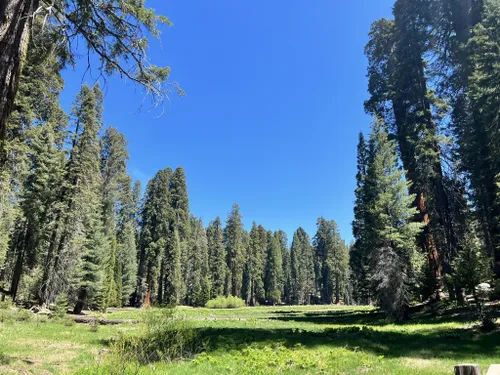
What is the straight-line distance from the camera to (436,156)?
65.7 ft

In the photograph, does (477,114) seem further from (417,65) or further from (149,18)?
(149,18)

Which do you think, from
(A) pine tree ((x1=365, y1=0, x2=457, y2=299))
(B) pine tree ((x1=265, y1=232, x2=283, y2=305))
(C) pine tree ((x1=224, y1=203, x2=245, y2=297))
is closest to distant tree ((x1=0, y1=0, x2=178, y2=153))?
(A) pine tree ((x1=365, y1=0, x2=457, y2=299))

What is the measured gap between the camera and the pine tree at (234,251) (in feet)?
195

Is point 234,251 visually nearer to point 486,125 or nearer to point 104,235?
point 104,235

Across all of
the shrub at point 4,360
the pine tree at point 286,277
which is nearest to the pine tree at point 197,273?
the pine tree at point 286,277

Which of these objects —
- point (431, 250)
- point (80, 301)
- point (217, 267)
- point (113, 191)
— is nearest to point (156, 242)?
point (113, 191)

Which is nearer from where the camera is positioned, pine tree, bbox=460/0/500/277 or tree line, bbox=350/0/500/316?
pine tree, bbox=460/0/500/277

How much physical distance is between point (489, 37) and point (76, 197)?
25771mm

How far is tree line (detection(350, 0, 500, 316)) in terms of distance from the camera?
15172mm

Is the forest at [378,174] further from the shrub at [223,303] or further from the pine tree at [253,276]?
the pine tree at [253,276]

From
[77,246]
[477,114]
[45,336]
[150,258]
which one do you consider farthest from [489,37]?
[150,258]

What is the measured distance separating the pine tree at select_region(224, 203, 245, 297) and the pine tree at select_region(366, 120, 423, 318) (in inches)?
1638

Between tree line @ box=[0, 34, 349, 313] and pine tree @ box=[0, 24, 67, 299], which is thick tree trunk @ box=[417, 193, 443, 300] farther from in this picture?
pine tree @ box=[0, 24, 67, 299]

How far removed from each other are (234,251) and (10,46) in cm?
5859
